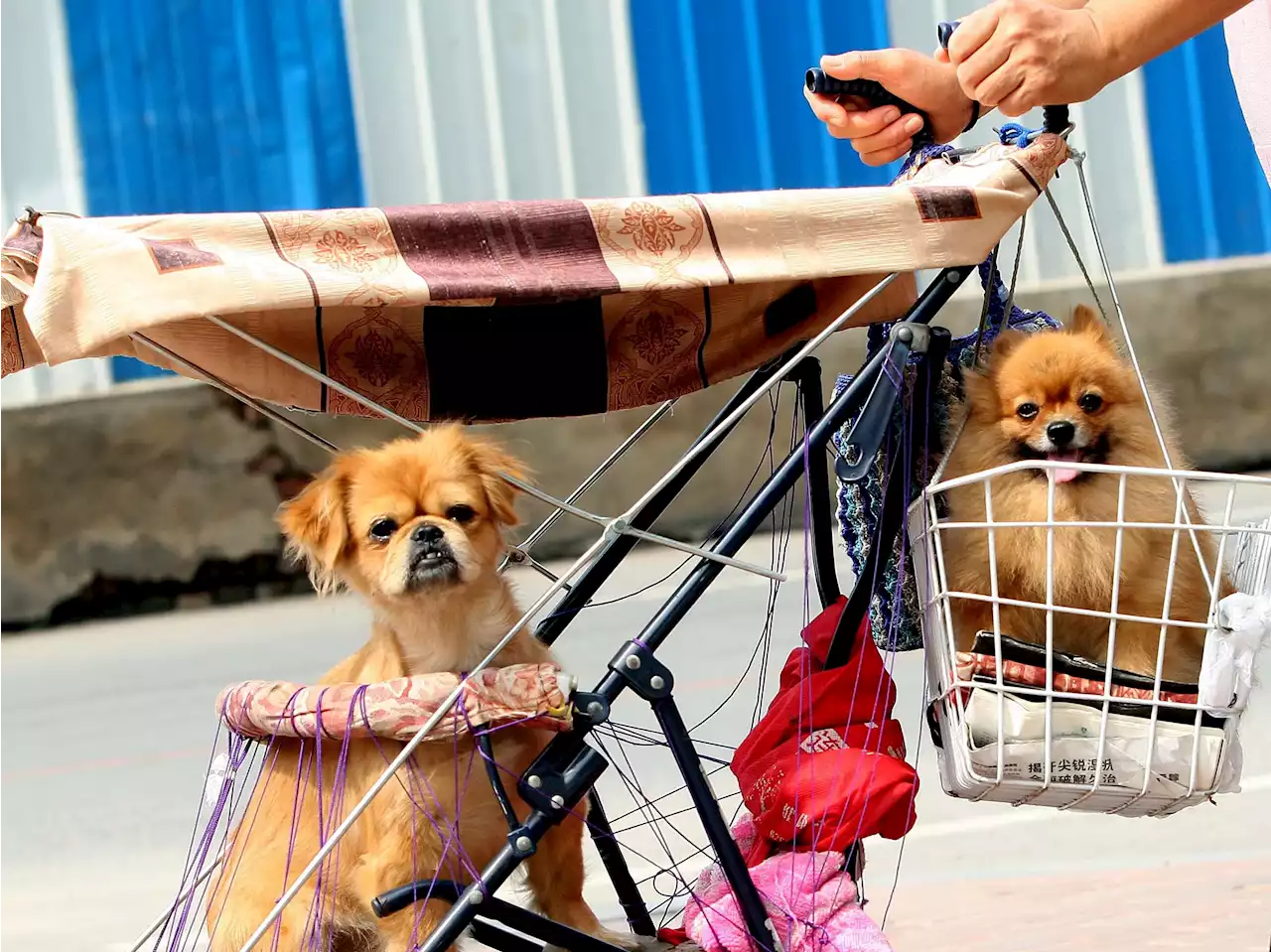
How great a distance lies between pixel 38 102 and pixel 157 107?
0.61 m

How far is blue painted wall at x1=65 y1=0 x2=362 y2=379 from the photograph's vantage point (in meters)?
7.76

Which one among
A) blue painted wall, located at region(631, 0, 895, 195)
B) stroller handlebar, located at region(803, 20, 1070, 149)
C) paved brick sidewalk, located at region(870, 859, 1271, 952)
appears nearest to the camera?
stroller handlebar, located at region(803, 20, 1070, 149)

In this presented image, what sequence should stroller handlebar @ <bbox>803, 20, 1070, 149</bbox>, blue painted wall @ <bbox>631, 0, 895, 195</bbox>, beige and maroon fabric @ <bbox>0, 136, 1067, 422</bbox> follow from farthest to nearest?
blue painted wall @ <bbox>631, 0, 895, 195</bbox>
stroller handlebar @ <bbox>803, 20, 1070, 149</bbox>
beige and maroon fabric @ <bbox>0, 136, 1067, 422</bbox>

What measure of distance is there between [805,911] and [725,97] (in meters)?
6.41

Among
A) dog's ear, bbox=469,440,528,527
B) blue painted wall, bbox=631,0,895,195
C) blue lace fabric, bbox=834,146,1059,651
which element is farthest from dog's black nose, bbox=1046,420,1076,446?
blue painted wall, bbox=631,0,895,195

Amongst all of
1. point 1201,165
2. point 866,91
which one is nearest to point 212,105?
point 1201,165

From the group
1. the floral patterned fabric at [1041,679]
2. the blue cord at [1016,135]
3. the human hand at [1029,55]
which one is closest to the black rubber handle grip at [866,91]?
the blue cord at [1016,135]

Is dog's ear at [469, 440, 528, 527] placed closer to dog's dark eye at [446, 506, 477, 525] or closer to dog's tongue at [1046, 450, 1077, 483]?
dog's dark eye at [446, 506, 477, 525]

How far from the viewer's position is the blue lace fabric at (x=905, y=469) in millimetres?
2189

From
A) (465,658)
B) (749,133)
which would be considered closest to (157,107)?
(749,133)

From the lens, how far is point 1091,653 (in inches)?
89.0

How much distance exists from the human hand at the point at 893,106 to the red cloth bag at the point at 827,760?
2.58ft

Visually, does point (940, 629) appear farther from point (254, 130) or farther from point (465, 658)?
point (254, 130)

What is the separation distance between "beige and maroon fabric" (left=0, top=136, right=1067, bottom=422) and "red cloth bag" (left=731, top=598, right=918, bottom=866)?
0.49m
